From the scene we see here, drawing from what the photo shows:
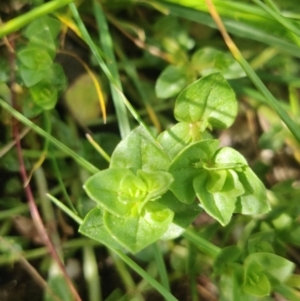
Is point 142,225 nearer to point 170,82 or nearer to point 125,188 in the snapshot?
point 125,188

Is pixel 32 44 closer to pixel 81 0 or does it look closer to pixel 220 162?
pixel 81 0

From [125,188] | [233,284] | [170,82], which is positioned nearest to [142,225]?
[125,188]

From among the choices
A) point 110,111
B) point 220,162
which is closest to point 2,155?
point 110,111

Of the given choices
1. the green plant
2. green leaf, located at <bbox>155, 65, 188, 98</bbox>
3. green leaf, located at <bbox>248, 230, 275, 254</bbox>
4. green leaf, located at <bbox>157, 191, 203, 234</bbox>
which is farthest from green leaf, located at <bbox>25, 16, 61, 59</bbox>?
green leaf, located at <bbox>248, 230, 275, 254</bbox>

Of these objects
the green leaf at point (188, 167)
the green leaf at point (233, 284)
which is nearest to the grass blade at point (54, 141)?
the green leaf at point (188, 167)

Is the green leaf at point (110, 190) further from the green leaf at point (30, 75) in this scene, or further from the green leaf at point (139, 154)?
the green leaf at point (30, 75)

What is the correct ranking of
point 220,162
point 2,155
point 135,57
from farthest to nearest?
point 135,57
point 2,155
point 220,162
